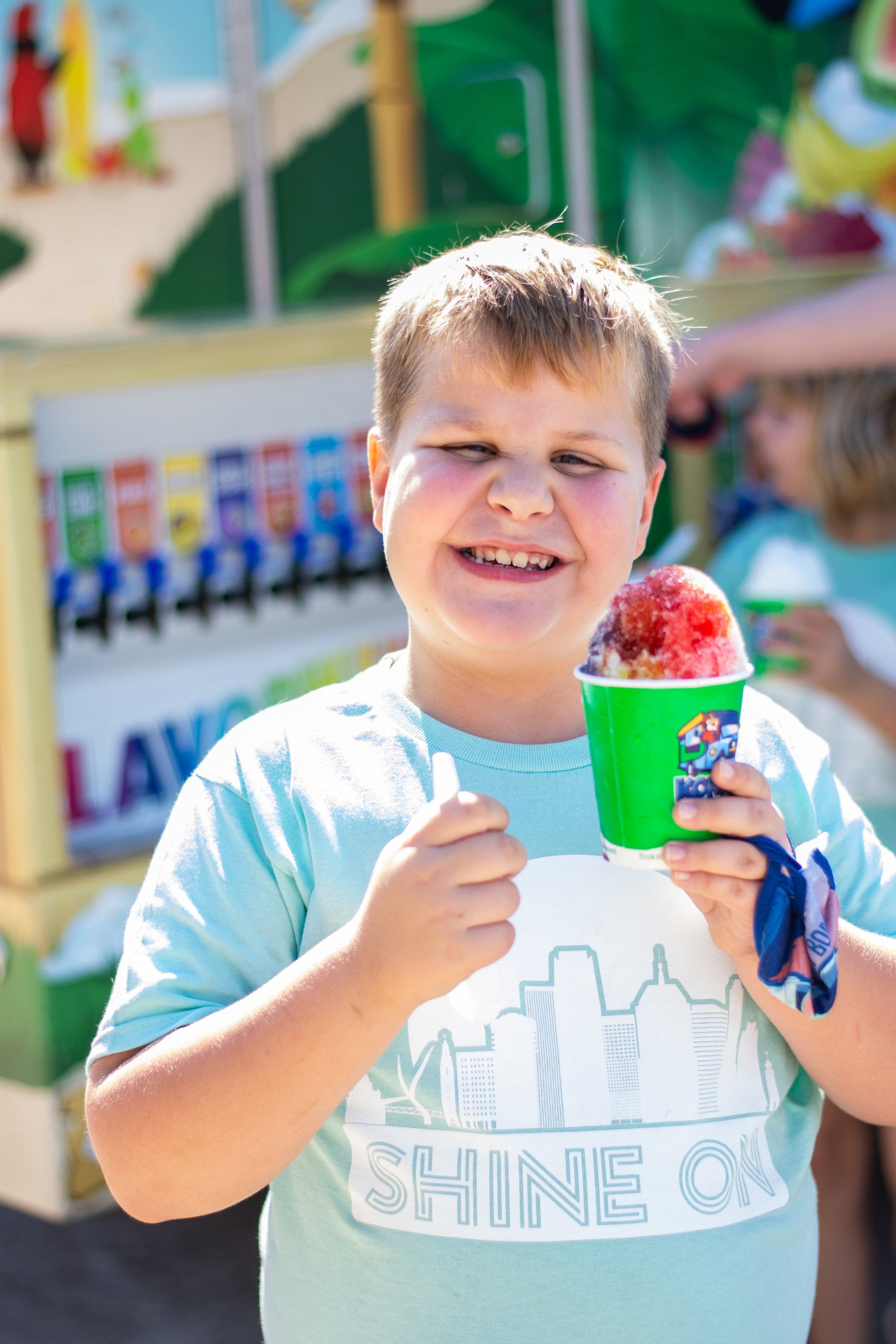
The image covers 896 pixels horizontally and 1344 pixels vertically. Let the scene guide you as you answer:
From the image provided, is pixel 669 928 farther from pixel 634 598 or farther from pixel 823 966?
pixel 634 598

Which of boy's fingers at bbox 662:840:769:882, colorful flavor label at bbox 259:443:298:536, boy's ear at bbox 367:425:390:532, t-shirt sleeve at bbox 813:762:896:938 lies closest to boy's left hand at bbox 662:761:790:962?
boy's fingers at bbox 662:840:769:882

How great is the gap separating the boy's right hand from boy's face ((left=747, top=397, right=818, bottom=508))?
2793 millimetres

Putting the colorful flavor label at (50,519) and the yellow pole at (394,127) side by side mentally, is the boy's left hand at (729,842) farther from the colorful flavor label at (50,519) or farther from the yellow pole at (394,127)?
the yellow pole at (394,127)

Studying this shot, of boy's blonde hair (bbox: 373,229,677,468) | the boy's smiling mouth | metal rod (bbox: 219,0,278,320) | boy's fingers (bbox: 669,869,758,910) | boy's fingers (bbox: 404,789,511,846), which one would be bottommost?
boy's fingers (bbox: 669,869,758,910)

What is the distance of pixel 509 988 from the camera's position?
1377 millimetres

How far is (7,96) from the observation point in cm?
345

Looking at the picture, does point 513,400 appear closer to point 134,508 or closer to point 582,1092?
point 582,1092

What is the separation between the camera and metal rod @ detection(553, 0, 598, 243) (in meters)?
4.44

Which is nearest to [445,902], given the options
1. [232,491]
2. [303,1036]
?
[303,1036]

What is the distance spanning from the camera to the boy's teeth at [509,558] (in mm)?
1384

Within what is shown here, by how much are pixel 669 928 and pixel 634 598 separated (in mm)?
324

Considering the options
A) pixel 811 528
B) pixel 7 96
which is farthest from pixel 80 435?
pixel 811 528

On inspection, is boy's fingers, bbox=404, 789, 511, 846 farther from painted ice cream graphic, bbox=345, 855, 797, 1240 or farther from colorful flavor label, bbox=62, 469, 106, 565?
colorful flavor label, bbox=62, 469, 106, 565

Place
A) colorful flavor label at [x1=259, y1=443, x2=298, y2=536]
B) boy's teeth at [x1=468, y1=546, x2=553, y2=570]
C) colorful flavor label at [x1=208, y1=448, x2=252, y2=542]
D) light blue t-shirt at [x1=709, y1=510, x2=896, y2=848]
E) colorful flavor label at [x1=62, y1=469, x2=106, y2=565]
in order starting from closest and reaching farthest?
boy's teeth at [x1=468, y1=546, x2=553, y2=570], light blue t-shirt at [x1=709, y1=510, x2=896, y2=848], colorful flavor label at [x1=62, y1=469, x2=106, y2=565], colorful flavor label at [x1=208, y1=448, x2=252, y2=542], colorful flavor label at [x1=259, y1=443, x2=298, y2=536]
